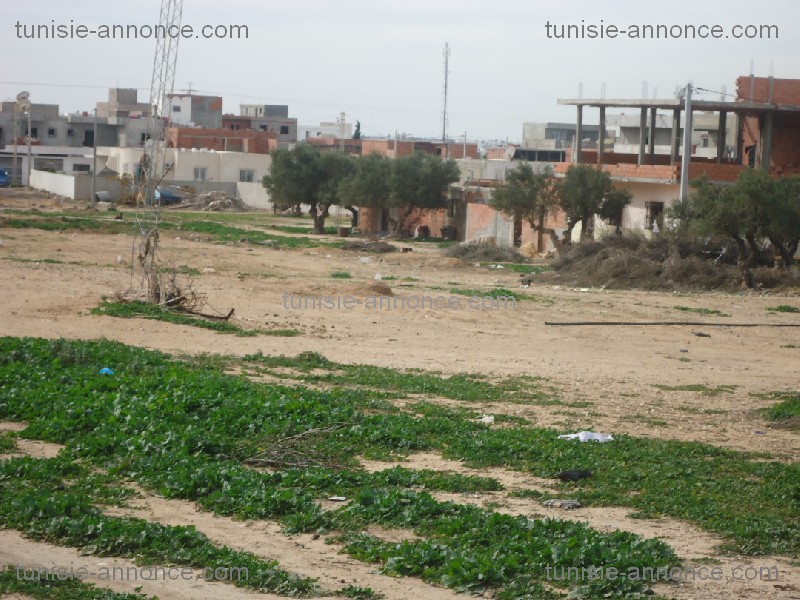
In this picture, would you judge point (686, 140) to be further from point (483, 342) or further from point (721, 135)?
point (483, 342)

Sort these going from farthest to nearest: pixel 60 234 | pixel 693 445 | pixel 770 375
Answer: pixel 60 234
pixel 770 375
pixel 693 445

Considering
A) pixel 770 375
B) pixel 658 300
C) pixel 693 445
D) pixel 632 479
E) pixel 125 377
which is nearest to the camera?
pixel 632 479

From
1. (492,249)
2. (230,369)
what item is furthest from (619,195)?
(230,369)

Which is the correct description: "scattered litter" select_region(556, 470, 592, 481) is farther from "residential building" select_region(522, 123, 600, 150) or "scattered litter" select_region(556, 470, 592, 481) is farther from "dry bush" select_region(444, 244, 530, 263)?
"residential building" select_region(522, 123, 600, 150)

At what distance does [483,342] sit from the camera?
66.6ft

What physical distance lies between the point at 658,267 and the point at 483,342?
14.0 metres

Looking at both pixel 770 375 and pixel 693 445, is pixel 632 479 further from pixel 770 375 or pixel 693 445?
pixel 770 375

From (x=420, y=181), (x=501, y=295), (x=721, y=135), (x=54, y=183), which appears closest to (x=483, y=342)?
(x=501, y=295)

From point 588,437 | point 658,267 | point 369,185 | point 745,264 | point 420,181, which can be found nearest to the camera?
point 588,437

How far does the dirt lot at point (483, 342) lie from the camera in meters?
7.90

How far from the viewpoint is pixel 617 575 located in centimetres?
698

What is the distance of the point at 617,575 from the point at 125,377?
755 centimetres

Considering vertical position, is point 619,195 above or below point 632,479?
above

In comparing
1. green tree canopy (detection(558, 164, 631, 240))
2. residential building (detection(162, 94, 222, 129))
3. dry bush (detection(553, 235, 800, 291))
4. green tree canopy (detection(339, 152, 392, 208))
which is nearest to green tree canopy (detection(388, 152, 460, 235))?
green tree canopy (detection(339, 152, 392, 208))
